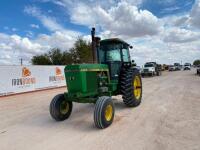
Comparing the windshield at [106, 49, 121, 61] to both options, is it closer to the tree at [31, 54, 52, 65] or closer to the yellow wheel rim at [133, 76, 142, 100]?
the yellow wheel rim at [133, 76, 142, 100]

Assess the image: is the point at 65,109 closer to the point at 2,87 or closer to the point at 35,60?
the point at 2,87

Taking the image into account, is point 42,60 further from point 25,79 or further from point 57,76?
point 25,79

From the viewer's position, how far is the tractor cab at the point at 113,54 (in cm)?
775

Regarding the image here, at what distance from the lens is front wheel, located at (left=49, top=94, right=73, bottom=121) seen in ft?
20.8

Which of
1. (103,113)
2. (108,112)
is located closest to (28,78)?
(108,112)

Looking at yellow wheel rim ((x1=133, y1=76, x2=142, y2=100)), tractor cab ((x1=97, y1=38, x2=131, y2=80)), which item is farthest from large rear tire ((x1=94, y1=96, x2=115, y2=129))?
yellow wheel rim ((x1=133, y1=76, x2=142, y2=100))

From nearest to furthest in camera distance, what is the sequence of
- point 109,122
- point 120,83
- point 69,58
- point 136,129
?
point 136,129
point 109,122
point 120,83
point 69,58

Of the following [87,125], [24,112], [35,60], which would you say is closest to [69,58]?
[35,60]

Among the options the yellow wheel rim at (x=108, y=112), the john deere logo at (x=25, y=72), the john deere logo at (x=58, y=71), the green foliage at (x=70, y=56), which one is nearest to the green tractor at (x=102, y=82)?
the yellow wheel rim at (x=108, y=112)

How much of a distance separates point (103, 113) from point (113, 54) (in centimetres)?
310

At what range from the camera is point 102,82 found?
7.07 m

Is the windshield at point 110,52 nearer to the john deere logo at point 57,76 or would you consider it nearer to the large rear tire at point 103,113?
the large rear tire at point 103,113

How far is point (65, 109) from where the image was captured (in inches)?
267

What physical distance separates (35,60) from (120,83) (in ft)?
132
